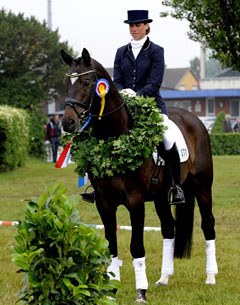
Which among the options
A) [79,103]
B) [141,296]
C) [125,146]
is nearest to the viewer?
[79,103]

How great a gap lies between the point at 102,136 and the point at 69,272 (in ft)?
7.76

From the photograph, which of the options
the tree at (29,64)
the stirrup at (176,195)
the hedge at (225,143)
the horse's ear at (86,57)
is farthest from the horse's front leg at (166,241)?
the hedge at (225,143)

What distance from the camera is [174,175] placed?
8117mm

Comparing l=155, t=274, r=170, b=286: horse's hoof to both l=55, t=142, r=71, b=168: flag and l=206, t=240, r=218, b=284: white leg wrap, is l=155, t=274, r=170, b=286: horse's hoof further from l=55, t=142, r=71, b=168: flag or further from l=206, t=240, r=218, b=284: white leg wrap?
l=55, t=142, r=71, b=168: flag

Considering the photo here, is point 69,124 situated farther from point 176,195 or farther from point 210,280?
point 210,280

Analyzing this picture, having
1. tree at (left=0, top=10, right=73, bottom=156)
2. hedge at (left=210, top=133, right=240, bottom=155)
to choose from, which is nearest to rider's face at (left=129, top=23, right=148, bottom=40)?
tree at (left=0, top=10, right=73, bottom=156)

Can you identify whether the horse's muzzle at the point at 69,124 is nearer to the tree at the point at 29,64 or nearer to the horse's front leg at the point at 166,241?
the horse's front leg at the point at 166,241

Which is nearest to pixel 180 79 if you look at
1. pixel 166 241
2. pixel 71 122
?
pixel 166 241

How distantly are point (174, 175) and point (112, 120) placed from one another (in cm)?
115

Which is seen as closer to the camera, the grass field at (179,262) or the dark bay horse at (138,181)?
the dark bay horse at (138,181)

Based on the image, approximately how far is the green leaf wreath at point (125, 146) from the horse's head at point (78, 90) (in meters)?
0.58

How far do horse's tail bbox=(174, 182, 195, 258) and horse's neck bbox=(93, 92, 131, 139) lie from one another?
1.97 meters

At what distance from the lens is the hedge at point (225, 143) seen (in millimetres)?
38125

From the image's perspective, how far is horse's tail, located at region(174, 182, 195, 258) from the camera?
9070 mm
